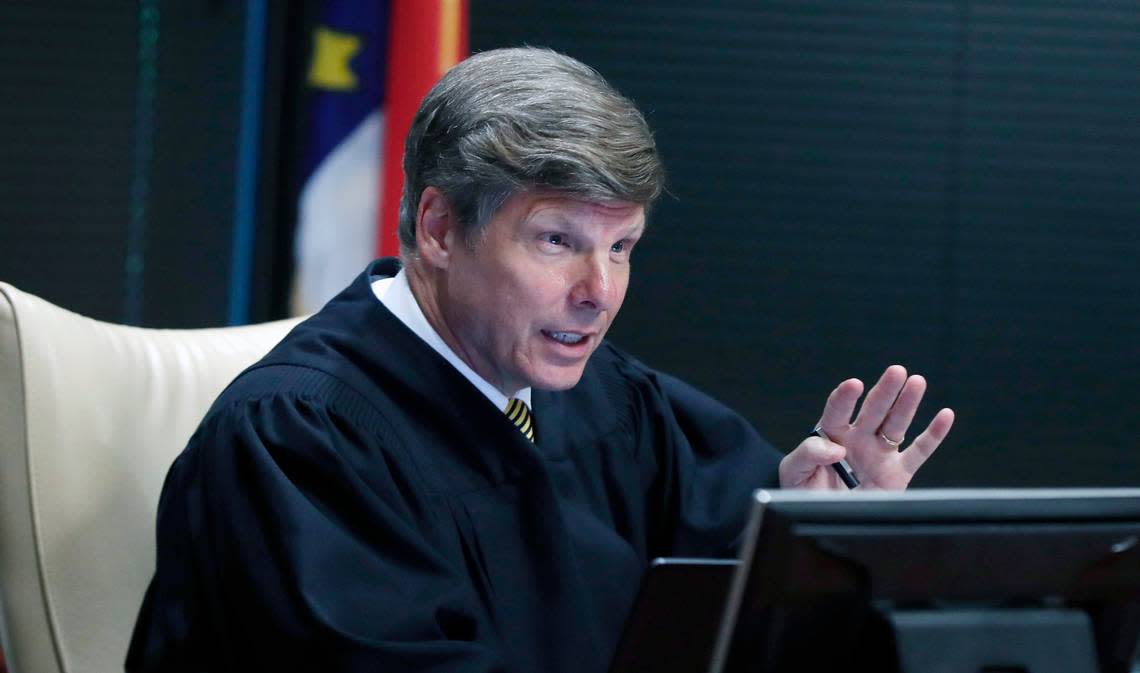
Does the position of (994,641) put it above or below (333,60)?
below

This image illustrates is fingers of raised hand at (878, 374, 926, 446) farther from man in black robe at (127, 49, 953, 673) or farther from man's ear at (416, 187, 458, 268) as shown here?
man's ear at (416, 187, 458, 268)

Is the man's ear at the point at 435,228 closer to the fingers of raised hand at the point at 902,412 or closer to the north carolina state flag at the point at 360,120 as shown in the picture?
the fingers of raised hand at the point at 902,412

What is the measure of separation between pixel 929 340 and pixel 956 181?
39cm

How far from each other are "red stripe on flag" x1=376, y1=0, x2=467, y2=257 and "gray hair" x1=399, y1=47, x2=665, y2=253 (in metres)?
1.18

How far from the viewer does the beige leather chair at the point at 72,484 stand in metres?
1.37

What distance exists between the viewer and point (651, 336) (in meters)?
3.27

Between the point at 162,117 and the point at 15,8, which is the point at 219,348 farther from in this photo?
the point at 15,8

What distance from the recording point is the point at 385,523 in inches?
49.0

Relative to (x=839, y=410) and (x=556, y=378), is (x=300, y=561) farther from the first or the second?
(x=839, y=410)

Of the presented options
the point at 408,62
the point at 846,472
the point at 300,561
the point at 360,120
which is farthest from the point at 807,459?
the point at 360,120

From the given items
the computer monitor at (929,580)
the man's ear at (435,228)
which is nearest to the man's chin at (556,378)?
the man's ear at (435,228)

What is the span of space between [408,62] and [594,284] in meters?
1.36

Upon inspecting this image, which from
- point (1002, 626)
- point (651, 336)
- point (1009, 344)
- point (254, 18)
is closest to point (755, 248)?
point (651, 336)

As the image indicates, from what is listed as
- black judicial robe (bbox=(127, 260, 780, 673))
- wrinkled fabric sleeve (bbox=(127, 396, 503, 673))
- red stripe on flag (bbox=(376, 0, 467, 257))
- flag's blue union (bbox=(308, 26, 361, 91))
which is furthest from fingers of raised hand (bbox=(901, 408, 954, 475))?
flag's blue union (bbox=(308, 26, 361, 91))
